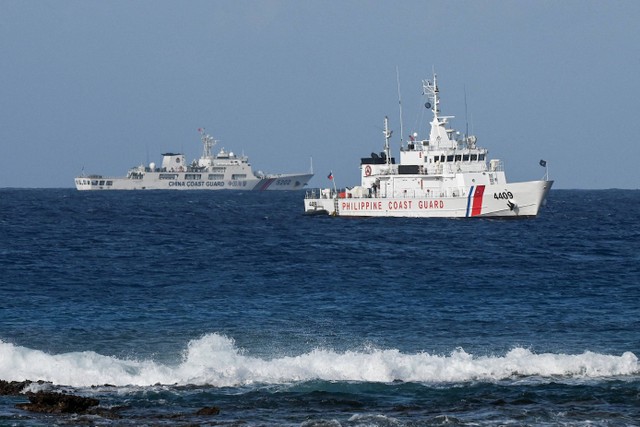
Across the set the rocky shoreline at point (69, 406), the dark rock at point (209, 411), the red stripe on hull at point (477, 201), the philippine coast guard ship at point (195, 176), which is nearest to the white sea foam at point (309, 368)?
the rocky shoreline at point (69, 406)

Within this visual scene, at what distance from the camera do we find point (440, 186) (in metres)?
72.2

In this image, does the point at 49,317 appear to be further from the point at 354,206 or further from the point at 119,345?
the point at 354,206

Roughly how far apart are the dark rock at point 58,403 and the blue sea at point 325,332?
1.03 ft

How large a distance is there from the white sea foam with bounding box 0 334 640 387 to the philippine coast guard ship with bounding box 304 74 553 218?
48549 millimetres

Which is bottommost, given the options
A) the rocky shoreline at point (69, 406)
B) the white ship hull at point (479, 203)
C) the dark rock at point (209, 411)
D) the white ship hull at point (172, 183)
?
the dark rock at point (209, 411)

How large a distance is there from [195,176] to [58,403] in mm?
180261

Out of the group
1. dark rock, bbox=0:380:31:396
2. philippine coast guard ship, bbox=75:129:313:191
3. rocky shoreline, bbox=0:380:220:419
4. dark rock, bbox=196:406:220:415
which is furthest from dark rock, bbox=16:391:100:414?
philippine coast guard ship, bbox=75:129:313:191

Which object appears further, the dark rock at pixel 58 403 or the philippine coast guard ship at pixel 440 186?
the philippine coast guard ship at pixel 440 186

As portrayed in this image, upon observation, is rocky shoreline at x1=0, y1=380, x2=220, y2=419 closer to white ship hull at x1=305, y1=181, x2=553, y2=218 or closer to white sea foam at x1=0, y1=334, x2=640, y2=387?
white sea foam at x1=0, y1=334, x2=640, y2=387

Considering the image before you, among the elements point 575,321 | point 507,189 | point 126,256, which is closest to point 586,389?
point 575,321

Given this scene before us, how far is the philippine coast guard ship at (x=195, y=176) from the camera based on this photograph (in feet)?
642

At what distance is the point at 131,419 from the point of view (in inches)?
655

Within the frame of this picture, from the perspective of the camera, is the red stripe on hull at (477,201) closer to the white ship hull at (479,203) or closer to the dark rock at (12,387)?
the white ship hull at (479,203)

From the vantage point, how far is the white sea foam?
66.7 feet
